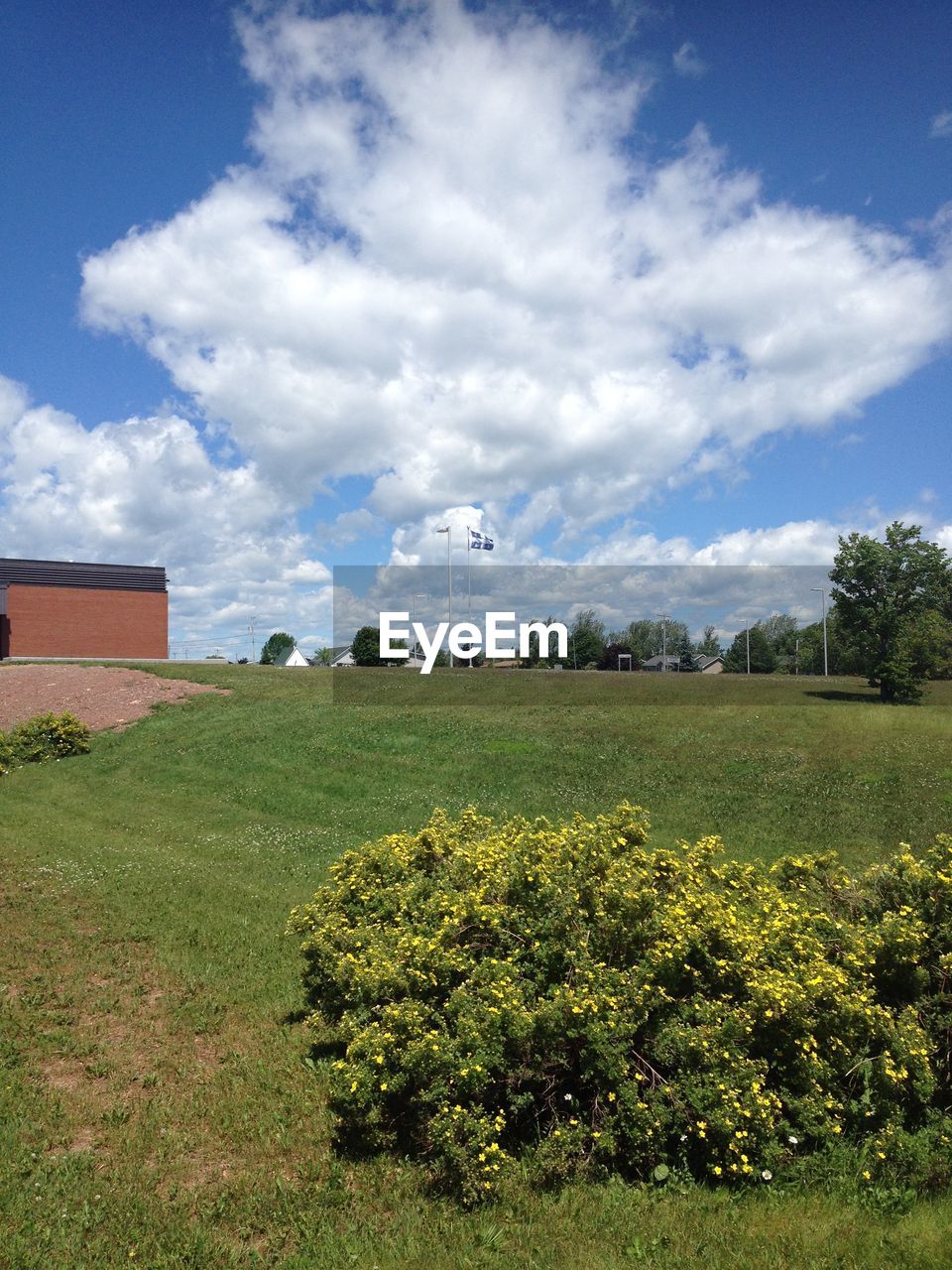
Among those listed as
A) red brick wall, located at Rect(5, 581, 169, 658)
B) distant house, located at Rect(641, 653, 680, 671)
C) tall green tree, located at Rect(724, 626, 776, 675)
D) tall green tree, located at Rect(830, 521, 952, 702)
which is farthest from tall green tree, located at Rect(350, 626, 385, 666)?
tall green tree, located at Rect(830, 521, 952, 702)

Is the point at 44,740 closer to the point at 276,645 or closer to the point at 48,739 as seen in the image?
the point at 48,739

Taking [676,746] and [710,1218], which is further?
[676,746]

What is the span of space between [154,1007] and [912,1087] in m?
5.90

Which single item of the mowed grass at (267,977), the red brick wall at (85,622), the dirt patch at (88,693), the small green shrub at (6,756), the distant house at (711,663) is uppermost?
the red brick wall at (85,622)

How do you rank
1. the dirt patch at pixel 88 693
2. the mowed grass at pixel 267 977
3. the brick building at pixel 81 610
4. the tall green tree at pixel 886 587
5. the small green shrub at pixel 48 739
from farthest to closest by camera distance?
→ 1. the brick building at pixel 81 610
2. the tall green tree at pixel 886 587
3. the dirt patch at pixel 88 693
4. the small green shrub at pixel 48 739
5. the mowed grass at pixel 267 977

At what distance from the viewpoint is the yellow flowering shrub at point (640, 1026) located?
15.1 ft

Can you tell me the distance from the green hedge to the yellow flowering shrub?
1867cm

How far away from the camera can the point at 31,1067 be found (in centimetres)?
568

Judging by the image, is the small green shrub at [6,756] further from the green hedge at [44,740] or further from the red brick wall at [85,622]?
the red brick wall at [85,622]

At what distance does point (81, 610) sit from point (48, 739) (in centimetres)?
3666

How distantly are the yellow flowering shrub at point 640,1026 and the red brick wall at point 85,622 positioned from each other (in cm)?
5512

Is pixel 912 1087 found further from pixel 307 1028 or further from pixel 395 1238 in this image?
pixel 307 1028

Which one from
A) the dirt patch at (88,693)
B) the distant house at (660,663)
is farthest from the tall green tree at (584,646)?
the dirt patch at (88,693)

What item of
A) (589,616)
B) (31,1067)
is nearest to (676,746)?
(31,1067)
